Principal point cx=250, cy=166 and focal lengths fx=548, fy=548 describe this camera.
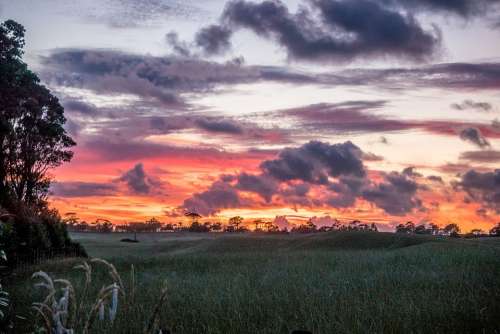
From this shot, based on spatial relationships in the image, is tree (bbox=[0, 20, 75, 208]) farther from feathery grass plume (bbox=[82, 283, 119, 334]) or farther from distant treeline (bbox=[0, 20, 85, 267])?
feathery grass plume (bbox=[82, 283, 119, 334])

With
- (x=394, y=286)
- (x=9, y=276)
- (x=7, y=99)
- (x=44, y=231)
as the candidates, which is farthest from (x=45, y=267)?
(x=394, y=286)

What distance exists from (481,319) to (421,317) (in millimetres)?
942

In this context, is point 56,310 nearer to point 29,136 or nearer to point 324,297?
point 324,297

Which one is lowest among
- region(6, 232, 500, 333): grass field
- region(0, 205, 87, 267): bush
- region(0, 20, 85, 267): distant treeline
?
region(6, 232, 500, 333): grass field

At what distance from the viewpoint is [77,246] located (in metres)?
28.5

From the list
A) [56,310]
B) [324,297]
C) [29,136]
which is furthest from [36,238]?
[56,310]

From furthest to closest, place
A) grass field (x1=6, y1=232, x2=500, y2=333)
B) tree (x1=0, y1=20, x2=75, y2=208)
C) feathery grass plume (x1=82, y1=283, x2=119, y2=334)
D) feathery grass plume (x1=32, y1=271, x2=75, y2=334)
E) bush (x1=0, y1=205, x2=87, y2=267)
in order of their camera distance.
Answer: tree (x1=0, y1=20, x2=75, y2=208) → bush (x1=0, y1=205, x2=87, y2=267) → grass field (x1=6, y1=232, x2=500, y2=333) → feathery grass plume (x1=32, y1=271, x2=75, y2=334) → feathery grass plume (x1=82, y1=283, x2=119, y2=334)

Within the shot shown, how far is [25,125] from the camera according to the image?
3138cm

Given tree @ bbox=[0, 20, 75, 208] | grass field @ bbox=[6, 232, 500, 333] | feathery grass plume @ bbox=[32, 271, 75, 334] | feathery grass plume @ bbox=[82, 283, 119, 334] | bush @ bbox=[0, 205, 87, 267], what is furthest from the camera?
tree @ bbox=[0, 20, 75, 208]

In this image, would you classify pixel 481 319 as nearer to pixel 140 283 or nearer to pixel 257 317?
pixel 257 317

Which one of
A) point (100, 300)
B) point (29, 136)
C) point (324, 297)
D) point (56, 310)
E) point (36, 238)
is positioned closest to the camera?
point (100, 300)

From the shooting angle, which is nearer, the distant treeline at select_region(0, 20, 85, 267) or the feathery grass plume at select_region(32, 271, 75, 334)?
the feathery grass plume at select_region(32, 271, 75, 334)

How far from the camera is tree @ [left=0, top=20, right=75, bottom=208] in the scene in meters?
29.8

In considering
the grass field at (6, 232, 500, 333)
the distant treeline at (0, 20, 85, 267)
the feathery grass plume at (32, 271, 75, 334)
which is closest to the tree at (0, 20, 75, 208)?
the distant treeline at (0, 20, 85, 267)
